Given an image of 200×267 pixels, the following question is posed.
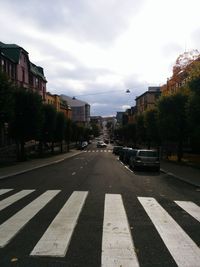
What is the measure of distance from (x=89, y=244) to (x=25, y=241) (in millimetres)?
1153

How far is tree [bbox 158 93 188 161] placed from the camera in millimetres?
42062

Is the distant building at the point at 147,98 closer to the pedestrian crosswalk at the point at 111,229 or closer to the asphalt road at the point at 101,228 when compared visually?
the asphalt road at the point at 101,228

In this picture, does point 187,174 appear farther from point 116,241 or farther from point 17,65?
point 17,65

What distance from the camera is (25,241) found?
27.3 feet

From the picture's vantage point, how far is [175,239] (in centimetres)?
866

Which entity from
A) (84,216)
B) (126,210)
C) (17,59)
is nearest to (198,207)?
(126,210)

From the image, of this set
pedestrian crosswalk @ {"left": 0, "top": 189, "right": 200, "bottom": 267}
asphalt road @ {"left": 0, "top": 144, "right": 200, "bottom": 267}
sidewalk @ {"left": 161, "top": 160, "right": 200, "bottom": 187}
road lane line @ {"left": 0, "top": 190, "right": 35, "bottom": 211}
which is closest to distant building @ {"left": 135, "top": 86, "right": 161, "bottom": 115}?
sidewalk @ {"left": 161, "top": 160, "right": 200, "bottom": 187}

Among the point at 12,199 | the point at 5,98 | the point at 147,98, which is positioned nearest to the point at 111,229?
the point at 12,199

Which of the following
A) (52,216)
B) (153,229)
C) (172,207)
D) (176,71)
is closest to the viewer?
(153,229)

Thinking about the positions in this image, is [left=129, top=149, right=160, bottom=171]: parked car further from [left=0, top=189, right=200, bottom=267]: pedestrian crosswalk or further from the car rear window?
[left=0, top=189, right=200, bottom=267]: pedestrian crosswalk

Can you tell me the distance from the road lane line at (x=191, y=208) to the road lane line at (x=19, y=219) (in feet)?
12.9

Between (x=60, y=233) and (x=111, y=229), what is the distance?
43.7 inches

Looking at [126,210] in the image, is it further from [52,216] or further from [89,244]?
[89,244]

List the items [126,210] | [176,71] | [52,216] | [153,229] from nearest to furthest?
1. [153,229]
2. [52,216]
3. [126,210]
4. [176,71]
